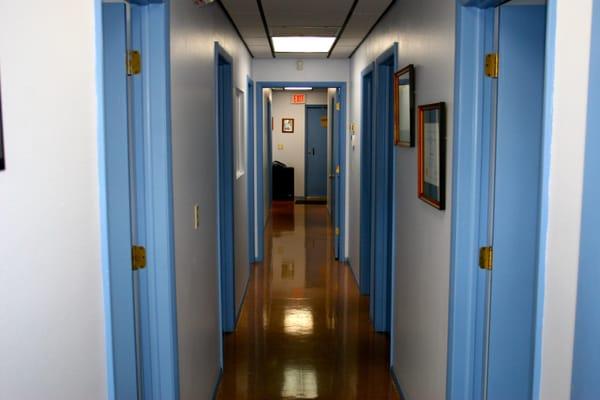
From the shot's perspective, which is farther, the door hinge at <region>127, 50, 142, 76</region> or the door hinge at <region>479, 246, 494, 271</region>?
the door hinge at <region>479, 246, 494, 271</region>

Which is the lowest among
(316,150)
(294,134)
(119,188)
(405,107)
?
(316,150)

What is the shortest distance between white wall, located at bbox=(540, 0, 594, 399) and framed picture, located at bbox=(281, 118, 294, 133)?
1207 cm

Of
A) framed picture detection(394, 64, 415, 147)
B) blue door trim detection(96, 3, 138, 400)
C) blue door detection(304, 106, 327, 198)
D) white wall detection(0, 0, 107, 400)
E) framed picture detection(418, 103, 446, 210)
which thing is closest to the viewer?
white wall detection(0, 0, 107, 400)

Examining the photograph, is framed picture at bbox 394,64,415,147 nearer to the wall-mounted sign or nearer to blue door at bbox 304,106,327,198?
the wall-mounted sign

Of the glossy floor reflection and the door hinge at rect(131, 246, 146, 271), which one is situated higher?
the door hinge at rect(131, 246, 146, 271)

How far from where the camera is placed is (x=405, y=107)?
355cm

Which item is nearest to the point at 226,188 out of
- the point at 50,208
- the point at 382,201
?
the point at 382,201

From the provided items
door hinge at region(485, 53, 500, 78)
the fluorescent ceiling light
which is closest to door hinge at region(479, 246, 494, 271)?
door hinge at region(485, 53, 500, 78)

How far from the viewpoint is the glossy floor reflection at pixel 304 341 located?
12.7 ft

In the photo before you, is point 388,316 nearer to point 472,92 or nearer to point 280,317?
point 280,317

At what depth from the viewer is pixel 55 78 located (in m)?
1.30

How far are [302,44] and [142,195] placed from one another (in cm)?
410

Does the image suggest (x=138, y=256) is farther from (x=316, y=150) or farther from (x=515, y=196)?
(x=316, y=150)

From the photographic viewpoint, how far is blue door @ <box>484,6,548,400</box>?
2.37 meters
